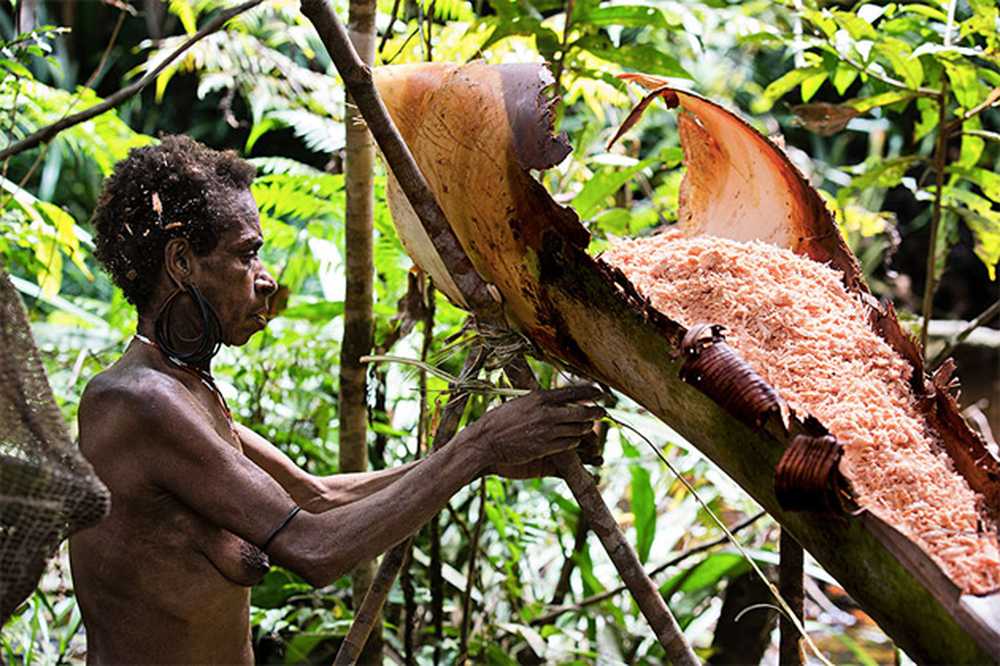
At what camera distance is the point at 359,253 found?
7.88 feet

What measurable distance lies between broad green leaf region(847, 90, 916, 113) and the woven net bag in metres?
1.77

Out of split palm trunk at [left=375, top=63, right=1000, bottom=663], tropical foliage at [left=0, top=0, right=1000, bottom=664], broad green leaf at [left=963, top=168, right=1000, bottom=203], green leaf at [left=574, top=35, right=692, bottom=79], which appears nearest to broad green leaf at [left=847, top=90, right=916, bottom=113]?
tropical foliage at [left=0, top=0, right=1000, bottom=664]

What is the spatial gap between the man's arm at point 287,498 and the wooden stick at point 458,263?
92mm

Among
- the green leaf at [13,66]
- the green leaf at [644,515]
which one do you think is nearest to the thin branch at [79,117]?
the green leaf at [13,66]

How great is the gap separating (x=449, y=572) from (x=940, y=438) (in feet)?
6.77

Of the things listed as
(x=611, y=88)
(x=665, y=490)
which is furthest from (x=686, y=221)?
(x=665, y=490)

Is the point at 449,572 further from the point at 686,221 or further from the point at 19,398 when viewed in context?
the point at 19,398

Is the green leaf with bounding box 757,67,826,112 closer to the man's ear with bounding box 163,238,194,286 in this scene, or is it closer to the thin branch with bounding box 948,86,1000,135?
the thin branch with bounding box 948,86,1000,135

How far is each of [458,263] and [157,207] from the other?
613mm

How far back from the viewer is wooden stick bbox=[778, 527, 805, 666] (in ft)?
6.24

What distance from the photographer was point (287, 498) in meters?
1.75

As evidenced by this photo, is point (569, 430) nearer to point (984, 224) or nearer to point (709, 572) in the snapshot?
point (984, 224)

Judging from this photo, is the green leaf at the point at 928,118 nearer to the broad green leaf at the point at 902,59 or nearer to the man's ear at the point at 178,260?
the broad green leaf at the point at 902,59

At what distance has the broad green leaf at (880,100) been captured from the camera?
8.00ft
